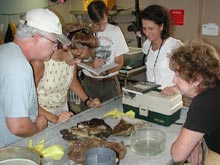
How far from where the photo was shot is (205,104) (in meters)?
1.20

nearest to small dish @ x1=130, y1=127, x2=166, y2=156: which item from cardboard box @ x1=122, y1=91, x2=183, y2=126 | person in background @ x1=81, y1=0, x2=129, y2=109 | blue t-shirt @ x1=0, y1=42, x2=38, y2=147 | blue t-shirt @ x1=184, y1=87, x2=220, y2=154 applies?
cardboard box @ x1=122, y1=91, x2=183, y2=126

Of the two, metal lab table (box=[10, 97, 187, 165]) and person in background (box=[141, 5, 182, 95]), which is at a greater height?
person in background (box=[141, 5, 182, 95])

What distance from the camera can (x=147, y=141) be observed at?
1521 mm

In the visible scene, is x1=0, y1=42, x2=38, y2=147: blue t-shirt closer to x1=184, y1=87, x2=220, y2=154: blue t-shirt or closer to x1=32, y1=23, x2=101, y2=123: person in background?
x1=32, y1=23, x2=101, y2=123: person in background

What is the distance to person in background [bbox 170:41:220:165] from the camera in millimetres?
1204

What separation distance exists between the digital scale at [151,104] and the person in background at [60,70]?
0.76ft

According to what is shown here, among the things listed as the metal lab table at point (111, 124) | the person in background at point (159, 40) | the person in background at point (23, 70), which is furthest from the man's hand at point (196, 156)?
the person in background at point (23, 70)

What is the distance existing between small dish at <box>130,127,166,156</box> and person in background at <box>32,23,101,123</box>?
41cm

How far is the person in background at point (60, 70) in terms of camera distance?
170 cm

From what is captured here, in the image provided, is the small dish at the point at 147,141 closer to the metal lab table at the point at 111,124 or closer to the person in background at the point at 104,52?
the metal lab table at the point at 111,124

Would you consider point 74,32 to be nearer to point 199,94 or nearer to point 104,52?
point 199,94

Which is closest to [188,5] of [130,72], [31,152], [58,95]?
[130,72]

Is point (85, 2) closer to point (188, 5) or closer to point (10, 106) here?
point (188, 5)

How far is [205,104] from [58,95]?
969 mm
